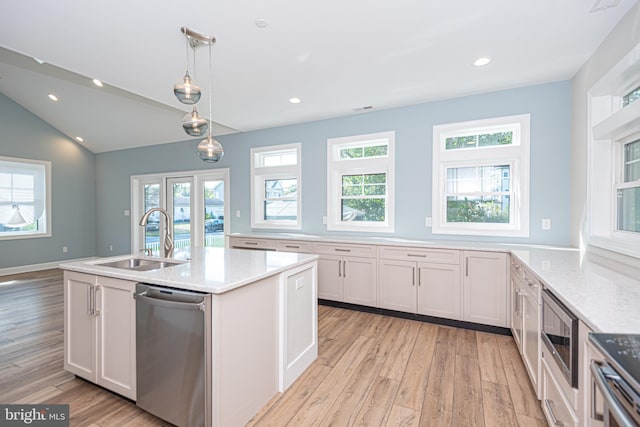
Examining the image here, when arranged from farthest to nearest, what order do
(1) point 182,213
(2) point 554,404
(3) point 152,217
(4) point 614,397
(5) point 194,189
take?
(3) point 152,217 → (1) point 182,213 → (5) point 194,189 → (2) point 554,404 → (4) point 614,397

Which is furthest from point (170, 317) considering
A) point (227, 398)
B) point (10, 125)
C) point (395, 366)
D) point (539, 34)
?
point (10, 125)

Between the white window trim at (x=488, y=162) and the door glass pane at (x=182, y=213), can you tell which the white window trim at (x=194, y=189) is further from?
the white window trim at (x=488, y=162)

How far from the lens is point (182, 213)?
20.2ft

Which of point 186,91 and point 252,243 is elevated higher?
point 186,91

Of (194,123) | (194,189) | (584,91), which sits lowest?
(194,189)

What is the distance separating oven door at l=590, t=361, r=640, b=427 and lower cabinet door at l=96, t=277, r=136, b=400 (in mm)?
2252

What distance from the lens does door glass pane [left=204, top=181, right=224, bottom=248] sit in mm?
5695

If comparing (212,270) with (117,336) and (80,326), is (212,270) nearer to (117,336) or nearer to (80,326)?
(117,336)

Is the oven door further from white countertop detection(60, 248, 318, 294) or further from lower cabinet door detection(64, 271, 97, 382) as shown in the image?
lower cabinet door detection(64, 271, 97, 382)

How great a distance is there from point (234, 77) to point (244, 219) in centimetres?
277

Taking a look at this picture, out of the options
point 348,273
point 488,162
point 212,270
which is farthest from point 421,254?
point 212,270

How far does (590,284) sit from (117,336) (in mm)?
2908

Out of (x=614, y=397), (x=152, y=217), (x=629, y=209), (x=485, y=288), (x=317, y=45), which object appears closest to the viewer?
(x=614, y=397)

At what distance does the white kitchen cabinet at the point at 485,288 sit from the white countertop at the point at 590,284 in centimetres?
13
